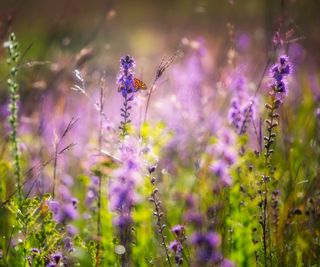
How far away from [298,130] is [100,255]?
2193mm

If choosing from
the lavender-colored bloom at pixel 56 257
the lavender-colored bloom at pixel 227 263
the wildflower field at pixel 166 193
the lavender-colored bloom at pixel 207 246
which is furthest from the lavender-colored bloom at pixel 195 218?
the lavender-colored bloom at pixel 56 257

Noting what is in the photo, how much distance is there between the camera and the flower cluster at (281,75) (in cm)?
241

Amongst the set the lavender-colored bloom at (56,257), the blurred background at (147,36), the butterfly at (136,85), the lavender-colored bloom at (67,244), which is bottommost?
the lavender-colored bloom at (56,257)

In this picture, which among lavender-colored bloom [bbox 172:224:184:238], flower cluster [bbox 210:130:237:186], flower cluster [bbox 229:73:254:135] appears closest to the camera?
flower cluster [bbox 210:130:237:186]

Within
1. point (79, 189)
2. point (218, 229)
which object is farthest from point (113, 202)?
point (79, 189)

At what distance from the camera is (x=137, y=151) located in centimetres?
228

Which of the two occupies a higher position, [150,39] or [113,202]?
[150,39]

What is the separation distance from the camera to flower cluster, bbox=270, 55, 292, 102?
Result: 7.91 ft

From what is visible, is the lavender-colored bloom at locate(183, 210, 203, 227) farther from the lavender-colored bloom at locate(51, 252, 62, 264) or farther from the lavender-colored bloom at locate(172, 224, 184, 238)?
the lavender-colored bloom at locate(51, 252, 62, 264)

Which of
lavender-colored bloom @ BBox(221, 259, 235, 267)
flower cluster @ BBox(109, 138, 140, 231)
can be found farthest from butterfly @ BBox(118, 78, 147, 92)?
lavender-colored bloom @ BBox(221, 259, 235, 267)

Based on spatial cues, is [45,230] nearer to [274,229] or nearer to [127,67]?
[127,67]

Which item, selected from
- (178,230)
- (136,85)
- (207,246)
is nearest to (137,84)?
(136,85)

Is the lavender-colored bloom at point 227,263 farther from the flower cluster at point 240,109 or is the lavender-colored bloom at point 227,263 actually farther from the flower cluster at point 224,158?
the flower cluster at point 240,109

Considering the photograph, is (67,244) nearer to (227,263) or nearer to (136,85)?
(136,85)
